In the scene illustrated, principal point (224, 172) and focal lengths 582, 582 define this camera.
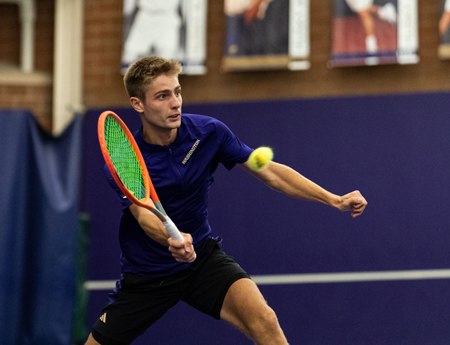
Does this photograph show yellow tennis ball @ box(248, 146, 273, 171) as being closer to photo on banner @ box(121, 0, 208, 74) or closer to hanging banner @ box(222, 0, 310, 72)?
hanging banner @ box(222, 0, 310, 72)

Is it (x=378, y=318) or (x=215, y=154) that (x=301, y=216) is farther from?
(x=215, y=154)

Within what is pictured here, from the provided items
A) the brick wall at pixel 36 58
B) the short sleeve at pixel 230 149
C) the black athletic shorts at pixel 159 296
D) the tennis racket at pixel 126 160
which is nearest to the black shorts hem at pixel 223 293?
the black athletic shorts at pixel 159 296

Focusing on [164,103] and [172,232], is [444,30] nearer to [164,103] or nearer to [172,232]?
[164,103]

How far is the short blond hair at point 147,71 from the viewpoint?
2756 millimetres

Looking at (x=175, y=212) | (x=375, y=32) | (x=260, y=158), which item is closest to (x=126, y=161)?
(x=175, y=212)

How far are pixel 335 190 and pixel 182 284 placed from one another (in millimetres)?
2441

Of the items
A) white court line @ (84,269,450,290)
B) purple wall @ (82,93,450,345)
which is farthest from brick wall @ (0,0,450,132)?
white court line @ (84,269,450,290)

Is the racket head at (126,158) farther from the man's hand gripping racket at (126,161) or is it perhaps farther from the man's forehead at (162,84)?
the man's forehead at (162,84)

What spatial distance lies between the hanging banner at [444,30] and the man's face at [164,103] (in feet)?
9.77

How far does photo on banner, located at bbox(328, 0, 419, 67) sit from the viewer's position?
16.1ft

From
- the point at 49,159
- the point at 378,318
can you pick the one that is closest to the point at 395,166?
the point at 378,318

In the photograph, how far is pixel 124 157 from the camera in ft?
8.79

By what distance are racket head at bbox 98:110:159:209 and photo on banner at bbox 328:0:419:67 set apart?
9.38 feet

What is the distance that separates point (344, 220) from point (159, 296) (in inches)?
97.8
